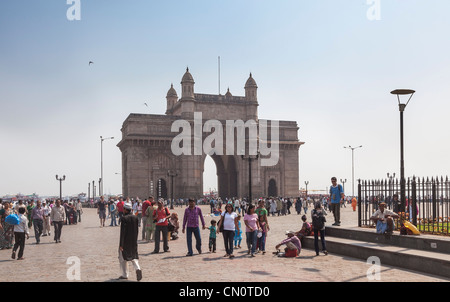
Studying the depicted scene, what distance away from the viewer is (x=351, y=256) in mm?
13406

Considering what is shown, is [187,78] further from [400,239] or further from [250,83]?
[400,239]

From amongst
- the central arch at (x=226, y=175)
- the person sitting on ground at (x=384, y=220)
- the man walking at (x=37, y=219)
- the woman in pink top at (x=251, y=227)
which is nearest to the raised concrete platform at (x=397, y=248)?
the person sitting on ground at (x=384, y=220)

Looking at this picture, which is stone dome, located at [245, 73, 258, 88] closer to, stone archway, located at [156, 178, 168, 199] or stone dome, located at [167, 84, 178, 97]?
stone dome, located at [167, 84, 178, 97]

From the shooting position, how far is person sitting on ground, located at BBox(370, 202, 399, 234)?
13211 mm

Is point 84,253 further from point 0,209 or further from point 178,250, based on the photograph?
point 0,209

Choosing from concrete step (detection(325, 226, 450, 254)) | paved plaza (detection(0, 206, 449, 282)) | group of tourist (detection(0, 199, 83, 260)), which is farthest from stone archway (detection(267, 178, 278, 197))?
paved plaza (detection(0, 206, 449, 282))

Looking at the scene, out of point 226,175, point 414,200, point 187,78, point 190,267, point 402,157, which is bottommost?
point 190,267

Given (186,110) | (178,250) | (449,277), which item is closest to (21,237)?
(178,250)

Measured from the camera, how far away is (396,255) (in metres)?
11.7

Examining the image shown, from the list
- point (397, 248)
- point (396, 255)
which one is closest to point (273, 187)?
point (397, 248)

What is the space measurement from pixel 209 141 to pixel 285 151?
12779mm

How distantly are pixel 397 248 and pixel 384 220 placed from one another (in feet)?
3.89

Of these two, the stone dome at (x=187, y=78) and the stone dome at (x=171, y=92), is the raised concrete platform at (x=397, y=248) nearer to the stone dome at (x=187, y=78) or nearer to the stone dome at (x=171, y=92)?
the stone dome at (x=187, y=78)

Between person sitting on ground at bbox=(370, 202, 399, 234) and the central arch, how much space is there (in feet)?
176
